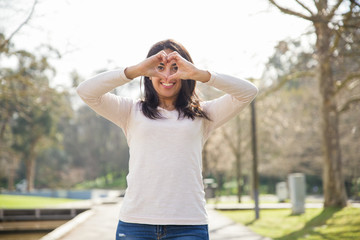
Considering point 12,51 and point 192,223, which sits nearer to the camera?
point 192,223

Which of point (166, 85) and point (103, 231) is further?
point (103, 231)

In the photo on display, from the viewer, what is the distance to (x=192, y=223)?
207cm

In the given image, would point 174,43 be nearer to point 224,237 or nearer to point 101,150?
point 224,237

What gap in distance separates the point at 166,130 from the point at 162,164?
17cm

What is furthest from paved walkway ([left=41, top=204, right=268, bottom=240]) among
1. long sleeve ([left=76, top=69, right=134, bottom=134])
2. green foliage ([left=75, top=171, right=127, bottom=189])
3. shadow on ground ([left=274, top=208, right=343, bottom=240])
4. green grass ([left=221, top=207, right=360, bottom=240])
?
green foliage ([left=75, top=171, right=127, bottom=189])

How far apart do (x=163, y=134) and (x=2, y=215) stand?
54.3 feet

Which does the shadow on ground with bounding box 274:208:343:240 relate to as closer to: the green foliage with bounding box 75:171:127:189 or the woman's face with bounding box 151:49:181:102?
the woman's face with bounding box 151:49:181:102

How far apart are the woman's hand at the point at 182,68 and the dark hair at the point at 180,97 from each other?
0.54 feet

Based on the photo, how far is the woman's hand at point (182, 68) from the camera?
217cm

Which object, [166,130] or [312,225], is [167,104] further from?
[312,225]

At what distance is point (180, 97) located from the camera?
7.73 feet

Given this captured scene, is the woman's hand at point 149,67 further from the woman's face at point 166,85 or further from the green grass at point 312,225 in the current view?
the green grass at point 312,225

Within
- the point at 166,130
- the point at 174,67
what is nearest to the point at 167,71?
the point at 174,67

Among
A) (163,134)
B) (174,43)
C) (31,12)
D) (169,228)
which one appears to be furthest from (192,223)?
(31,12)
